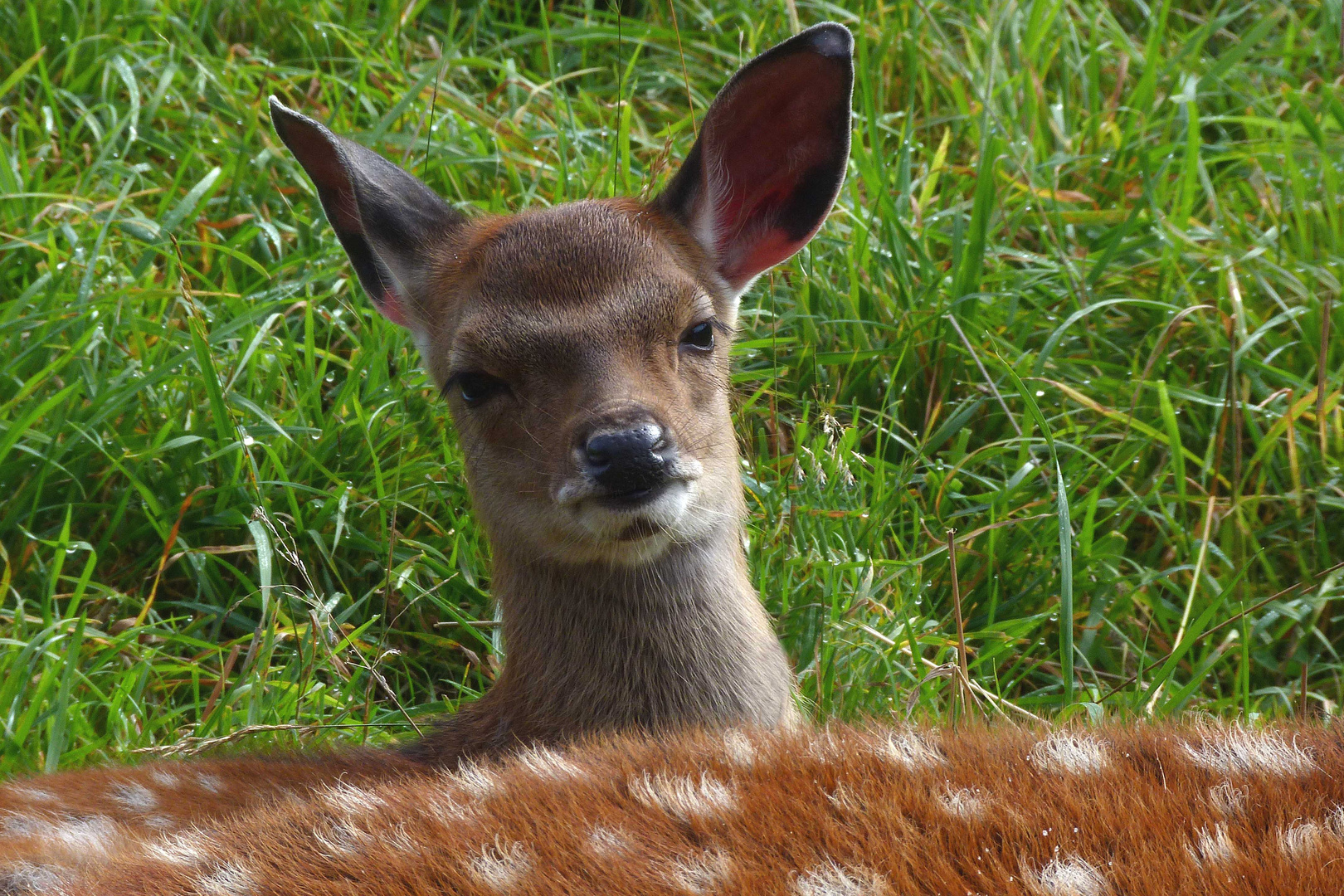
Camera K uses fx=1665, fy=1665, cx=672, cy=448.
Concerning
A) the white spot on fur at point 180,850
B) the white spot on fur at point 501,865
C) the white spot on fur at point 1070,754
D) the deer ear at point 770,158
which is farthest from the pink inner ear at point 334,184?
the white spot on fur at point 1070,754

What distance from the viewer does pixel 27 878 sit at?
2.69 meters

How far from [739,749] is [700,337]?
1645 mm

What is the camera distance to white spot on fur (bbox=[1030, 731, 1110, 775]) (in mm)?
2158

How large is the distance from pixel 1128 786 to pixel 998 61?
426cm

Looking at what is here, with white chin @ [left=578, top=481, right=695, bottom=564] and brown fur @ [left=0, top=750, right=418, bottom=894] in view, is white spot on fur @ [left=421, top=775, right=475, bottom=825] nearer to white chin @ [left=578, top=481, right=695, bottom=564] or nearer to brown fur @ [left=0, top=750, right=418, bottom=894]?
brown fur @ [left=0, top=750, right=418, bottom=894]

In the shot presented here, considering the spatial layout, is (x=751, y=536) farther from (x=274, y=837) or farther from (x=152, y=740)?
(x=274, y=837)

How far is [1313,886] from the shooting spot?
1.79 meters

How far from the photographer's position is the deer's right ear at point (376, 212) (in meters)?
4.08

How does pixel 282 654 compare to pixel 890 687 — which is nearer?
pixel 890 687

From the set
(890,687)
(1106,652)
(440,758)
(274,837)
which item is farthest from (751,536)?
(274,837)

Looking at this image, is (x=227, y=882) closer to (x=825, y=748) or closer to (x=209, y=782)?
(x=825, y=748)

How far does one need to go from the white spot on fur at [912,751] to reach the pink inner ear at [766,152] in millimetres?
1986

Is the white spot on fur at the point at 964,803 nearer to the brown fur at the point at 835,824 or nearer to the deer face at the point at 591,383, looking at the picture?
the brown fur at the point at 835,824

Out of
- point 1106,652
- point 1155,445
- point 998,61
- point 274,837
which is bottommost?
point 1106,652
